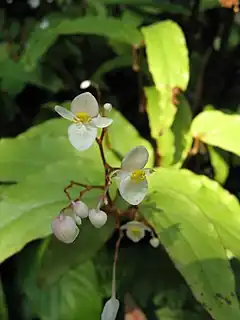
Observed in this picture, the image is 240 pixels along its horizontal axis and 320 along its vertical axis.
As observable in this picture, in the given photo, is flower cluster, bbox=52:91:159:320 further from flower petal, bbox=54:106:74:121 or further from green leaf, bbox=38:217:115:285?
green leaf, bbox=38:217:115:285

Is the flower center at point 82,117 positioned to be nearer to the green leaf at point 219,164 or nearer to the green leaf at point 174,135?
the green leaf at point 174,135

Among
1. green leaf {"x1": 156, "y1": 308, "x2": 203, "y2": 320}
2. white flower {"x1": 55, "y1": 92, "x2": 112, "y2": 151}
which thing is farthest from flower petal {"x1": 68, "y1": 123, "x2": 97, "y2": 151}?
green leaf {"x1": 156, "y1": 308, "x2": 203, "y2": 320}

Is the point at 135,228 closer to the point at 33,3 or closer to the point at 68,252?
the point at 68,252

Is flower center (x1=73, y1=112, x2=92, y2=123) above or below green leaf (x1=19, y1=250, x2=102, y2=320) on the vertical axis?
above

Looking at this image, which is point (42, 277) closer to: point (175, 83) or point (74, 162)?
point (74, 162)

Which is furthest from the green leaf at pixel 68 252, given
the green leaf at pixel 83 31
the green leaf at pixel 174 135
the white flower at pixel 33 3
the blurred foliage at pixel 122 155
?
the white flower at pixel 33 3

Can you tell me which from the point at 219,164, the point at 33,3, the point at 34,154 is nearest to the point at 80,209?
the point at 34,154
